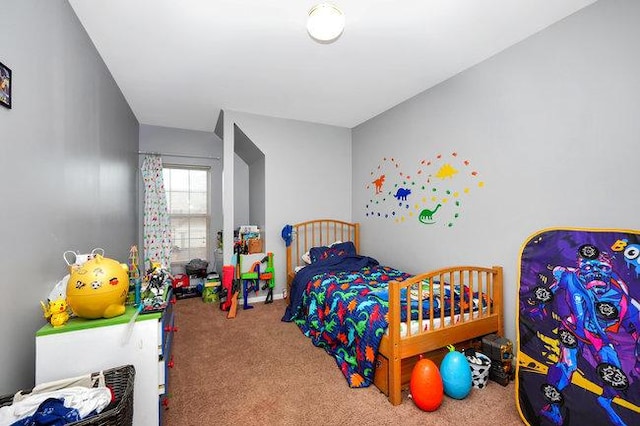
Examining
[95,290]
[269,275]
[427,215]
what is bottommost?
[269,275]

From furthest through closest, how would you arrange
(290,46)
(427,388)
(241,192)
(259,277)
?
(241,192), (259,277), (290,46), (427,388)

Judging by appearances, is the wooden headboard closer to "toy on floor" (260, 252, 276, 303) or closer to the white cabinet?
"toy on floor" (260, 252, 276, 303)

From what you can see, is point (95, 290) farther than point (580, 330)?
No

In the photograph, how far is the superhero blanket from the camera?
4.59 feet

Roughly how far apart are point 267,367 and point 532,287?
1933mm

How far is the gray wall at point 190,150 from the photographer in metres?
4.28

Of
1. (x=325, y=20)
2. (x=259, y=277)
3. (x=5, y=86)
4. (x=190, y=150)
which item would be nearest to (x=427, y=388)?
(x=325, y=20)

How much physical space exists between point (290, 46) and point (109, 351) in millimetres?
2255

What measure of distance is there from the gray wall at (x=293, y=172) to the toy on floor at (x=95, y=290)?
7.34ft

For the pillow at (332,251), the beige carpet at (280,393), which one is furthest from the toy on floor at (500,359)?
the pillow at (332,251)

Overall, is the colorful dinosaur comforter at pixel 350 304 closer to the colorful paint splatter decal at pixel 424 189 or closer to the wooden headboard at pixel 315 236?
the wooden headboard at pixel 315 236

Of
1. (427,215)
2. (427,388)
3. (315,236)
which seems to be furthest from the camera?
(315,236)

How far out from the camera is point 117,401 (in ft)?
3.50

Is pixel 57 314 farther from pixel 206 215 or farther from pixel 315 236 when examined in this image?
pixel 206 215
